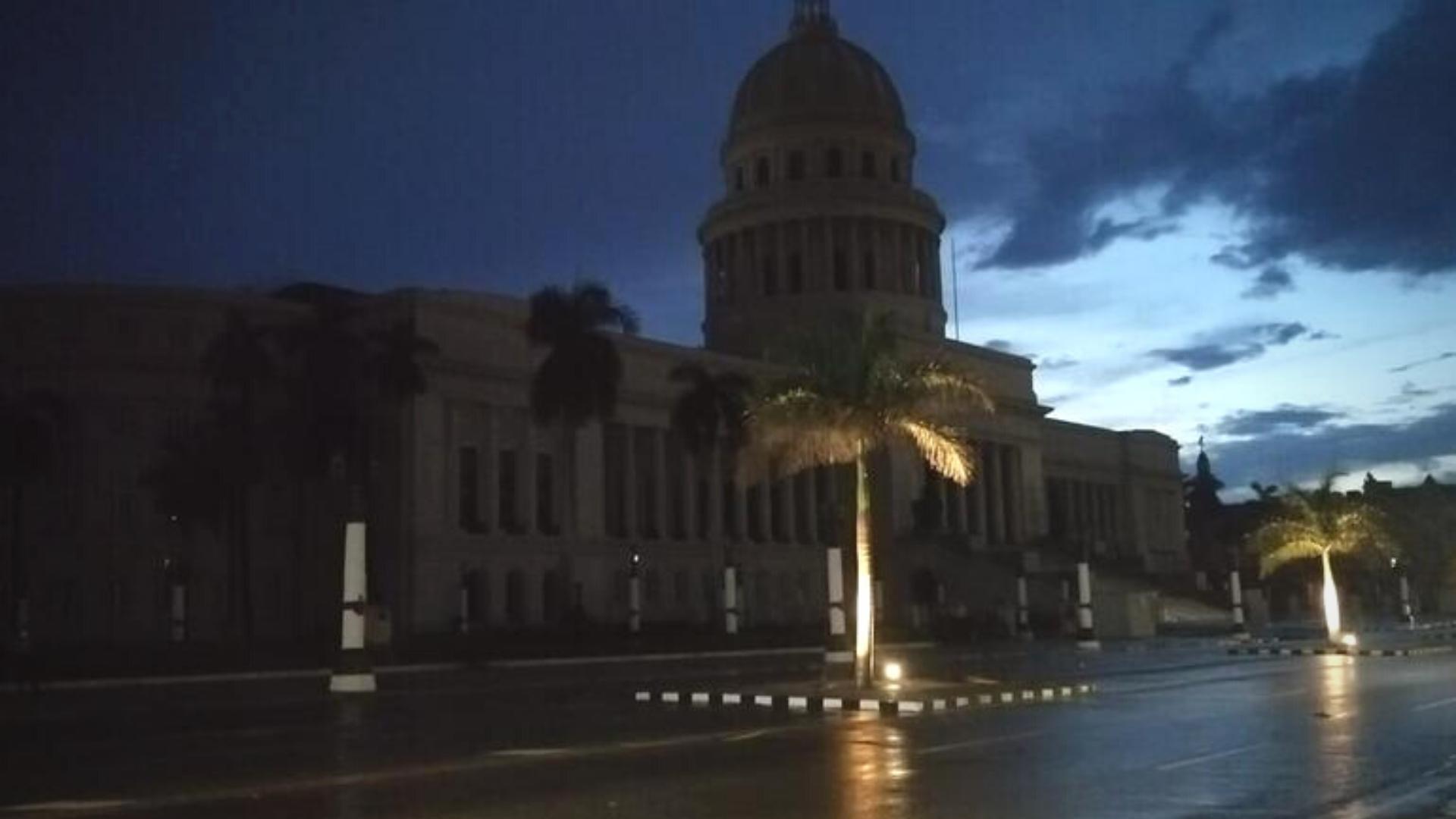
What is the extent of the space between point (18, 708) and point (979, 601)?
5247cm

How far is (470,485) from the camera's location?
220ft

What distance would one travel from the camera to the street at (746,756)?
13367mm

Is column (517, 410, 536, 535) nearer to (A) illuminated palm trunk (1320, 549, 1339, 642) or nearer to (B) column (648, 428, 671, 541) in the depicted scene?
(B) column (648, 428, 671, 541)

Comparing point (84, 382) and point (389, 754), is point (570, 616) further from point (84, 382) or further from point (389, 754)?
point (389, 754)

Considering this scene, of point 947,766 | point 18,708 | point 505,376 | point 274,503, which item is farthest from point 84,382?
point 947,766

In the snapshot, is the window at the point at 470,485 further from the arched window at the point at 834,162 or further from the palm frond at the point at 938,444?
the palm frond at the point at 938,444

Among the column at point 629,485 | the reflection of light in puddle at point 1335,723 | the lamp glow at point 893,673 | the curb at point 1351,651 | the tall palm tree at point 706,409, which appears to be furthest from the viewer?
the column at point 629,485

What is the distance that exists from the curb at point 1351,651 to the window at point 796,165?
56.4 metres

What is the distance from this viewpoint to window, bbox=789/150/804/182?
98.1 meters

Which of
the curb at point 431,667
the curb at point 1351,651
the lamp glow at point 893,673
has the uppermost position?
the curb at point 431,667

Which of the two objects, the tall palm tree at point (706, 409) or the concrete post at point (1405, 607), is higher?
the tall palm tree at point (706, 409)

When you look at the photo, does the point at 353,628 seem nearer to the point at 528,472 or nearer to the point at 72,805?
the point at 72,805

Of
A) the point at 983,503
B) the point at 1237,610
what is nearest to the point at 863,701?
the point at 1237,610

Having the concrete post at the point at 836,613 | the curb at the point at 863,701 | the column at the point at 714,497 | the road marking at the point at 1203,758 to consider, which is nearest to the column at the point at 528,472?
the column at the point at 714,497
